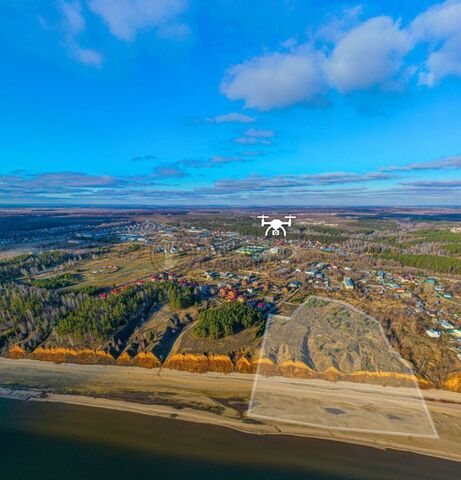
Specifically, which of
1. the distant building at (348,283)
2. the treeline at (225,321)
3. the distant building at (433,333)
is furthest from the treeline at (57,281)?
the distant building at (433,333)

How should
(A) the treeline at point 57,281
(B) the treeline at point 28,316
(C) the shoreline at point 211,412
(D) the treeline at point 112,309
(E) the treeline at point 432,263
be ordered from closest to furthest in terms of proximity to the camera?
(C) the shoreline at point 211,412, (D) the treeline at point 112,309, (B) the treeline at point 28,316, (A) the treeline at point 57,281, (E) the treeline at point 432,263

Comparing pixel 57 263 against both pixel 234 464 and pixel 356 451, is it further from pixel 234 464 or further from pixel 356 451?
pixel 356 451

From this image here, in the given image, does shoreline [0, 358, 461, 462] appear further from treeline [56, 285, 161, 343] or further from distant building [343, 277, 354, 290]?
distant building [343, 277, 354, 290]

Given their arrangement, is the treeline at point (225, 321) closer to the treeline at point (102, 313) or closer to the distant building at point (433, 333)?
the treeline at point (102, 313)

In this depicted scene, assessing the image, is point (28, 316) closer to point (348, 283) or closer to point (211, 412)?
point (211, 412)

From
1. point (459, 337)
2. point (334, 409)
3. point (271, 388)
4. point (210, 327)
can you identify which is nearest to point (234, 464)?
point (271, 388)

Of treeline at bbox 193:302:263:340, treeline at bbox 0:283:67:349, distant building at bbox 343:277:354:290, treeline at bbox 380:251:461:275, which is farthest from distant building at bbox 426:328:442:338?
treeline at bbox 0:283:67:349
